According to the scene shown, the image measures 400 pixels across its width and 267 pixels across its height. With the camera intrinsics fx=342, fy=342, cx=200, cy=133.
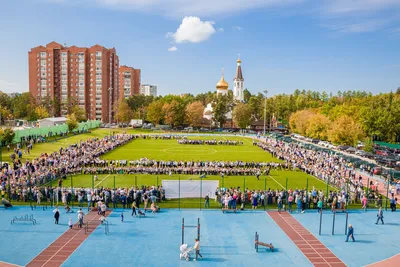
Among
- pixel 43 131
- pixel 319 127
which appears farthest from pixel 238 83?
pixel 43 131

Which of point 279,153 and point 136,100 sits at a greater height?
point 136,100

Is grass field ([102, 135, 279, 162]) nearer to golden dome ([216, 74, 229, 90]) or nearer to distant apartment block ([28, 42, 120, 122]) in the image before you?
distant apartment block ([28, 42, 120, 122])

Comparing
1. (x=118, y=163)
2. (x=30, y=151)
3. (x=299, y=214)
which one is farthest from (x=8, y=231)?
(x=30, y=151)

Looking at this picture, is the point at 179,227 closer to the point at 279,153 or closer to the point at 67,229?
the point at 67,229

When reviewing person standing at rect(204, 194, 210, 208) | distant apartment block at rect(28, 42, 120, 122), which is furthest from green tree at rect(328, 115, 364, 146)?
distant apartment block at rect(28, 42, 120, 122)

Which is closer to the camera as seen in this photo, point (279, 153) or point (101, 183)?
point (101, 183)

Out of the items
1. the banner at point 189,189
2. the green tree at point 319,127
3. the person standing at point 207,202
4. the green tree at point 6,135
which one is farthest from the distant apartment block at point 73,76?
the person standing at point 207,202
